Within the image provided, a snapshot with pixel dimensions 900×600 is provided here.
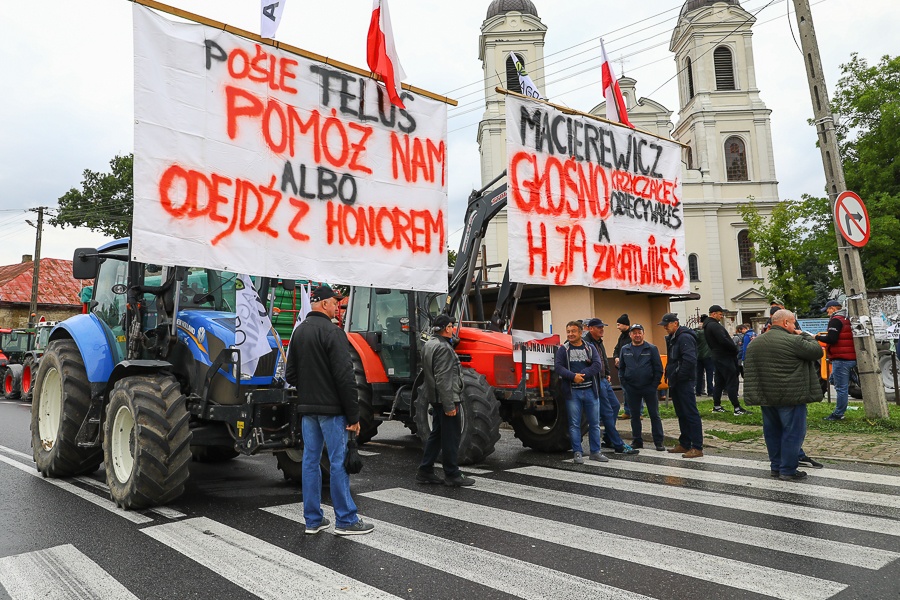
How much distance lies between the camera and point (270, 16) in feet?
24.0

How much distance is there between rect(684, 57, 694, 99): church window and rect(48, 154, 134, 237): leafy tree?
3959cm

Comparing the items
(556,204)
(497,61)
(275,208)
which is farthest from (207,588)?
(497,61)

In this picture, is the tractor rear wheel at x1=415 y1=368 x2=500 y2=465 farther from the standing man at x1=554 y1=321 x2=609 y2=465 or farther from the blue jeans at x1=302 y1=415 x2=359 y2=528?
the blue jeans at x1=302 y1=415 x2=359 y2=528

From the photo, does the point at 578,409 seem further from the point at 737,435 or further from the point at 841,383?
the point at 841,383

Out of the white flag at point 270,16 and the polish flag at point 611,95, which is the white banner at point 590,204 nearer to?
the polish flag at point 611,95

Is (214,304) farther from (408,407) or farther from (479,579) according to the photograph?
(479,579)

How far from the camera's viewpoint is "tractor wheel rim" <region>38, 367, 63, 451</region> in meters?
7.87

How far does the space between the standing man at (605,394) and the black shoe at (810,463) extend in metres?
1.98

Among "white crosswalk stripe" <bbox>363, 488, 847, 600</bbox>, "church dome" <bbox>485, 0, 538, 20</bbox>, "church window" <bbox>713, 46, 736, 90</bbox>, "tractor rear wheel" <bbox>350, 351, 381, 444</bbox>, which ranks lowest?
"white crosswalk stripe" <bbox>363, 488, 847, 600</bbox>


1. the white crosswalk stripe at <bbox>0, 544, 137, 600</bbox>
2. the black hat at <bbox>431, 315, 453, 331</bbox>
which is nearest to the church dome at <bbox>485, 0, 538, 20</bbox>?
the black hat at <bbox>431, 315, 453, 331</bbox>

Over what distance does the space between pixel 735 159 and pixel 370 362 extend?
47444mm

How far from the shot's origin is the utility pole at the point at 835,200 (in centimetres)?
988

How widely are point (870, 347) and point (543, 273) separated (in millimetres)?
5082

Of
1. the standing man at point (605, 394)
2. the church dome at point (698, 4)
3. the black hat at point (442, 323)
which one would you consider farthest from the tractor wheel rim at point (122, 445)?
the church dome at point (698, 4)
